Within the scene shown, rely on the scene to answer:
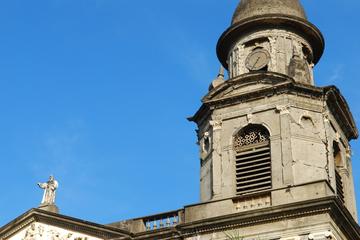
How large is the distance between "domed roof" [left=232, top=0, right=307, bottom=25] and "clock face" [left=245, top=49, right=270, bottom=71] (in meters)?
1.54

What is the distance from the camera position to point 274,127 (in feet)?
95.7

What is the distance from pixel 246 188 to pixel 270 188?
3.17 feet

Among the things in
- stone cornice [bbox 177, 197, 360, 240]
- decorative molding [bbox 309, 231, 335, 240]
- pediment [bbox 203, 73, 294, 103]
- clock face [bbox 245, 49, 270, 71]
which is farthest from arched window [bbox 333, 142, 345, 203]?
clock face [bbox 245, 49, 270, 71]

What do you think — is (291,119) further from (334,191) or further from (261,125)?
(334,191)

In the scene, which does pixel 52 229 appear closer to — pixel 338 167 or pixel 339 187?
pixel 339 187

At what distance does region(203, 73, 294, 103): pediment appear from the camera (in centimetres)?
2988

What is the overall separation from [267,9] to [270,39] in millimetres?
1529

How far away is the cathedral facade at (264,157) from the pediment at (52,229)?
38mm

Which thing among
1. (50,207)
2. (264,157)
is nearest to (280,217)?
(264,157)

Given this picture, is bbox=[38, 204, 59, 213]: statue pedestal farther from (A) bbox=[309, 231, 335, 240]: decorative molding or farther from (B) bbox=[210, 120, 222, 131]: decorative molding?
(A) bbox=[309, 231, 335, 240]: decorative molding

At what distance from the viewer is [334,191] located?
1097 inches

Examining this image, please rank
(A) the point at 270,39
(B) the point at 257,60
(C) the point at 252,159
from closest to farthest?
(C) the point at 252,159
(B) the point at 257,60
(A) the point at 270,39

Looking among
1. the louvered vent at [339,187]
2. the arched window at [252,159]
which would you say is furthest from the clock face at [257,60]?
the louvered vent at [339,187]

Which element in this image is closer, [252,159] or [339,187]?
[252,159]
